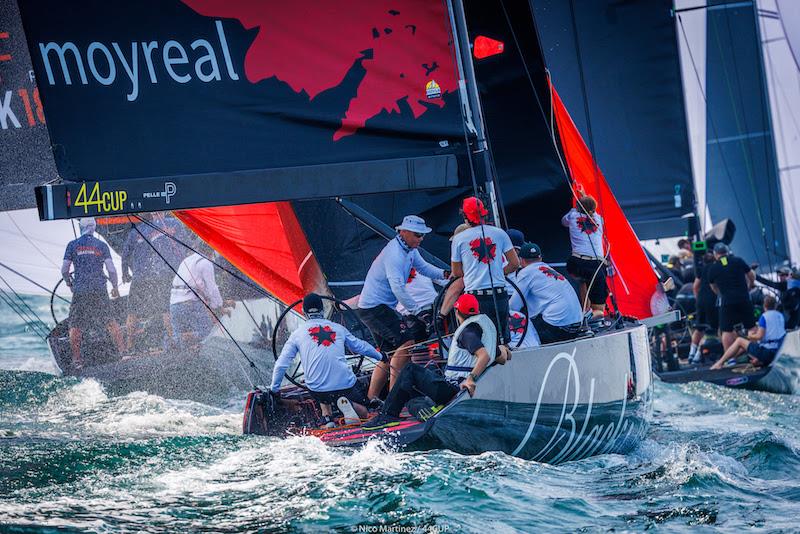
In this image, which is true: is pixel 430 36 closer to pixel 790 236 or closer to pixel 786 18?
pixel 786 18

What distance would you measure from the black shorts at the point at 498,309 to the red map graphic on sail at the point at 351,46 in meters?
1.26

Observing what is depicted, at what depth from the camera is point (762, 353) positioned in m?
12.9

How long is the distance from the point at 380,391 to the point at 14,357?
10.3 metres

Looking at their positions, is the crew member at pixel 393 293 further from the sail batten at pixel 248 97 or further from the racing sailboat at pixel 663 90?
the racing sailboat at pixel 663 90

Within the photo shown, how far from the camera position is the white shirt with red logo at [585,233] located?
8984 millimetres

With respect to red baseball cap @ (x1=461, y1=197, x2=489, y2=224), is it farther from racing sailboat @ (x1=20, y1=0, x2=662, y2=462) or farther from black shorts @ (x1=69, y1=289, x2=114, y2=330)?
black shorts @ (x1=69, y1=289, x2=114, y2=330)

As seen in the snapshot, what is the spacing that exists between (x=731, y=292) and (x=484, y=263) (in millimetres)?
6697

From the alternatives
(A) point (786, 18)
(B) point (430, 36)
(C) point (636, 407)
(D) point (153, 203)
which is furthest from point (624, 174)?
(D) point (153, 203)

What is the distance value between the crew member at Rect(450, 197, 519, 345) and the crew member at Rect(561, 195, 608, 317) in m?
1.89

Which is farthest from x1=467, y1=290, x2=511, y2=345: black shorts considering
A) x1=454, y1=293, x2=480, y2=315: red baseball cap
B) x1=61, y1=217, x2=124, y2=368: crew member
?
x1=61, y1=217, x2=124, y2=368: crew member

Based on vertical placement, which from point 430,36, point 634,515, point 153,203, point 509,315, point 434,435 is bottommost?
point 634,515

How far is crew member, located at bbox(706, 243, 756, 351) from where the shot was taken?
13.0 meters

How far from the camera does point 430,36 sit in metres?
7.37

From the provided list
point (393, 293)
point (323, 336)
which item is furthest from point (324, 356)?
point (393, 293)
